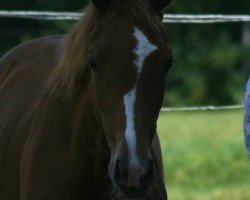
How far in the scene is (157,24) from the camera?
4.04 meters

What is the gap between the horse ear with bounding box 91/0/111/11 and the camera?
4.06 meters

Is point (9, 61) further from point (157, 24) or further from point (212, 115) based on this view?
point (212, 115)

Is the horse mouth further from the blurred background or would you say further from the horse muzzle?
the blurred background

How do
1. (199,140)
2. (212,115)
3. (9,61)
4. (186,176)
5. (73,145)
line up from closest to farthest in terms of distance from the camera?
1. (73,145)
2. (9,61)
3. (186,176)
4. (199,140)
5. (212,115)

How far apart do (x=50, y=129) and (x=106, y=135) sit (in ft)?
1.50

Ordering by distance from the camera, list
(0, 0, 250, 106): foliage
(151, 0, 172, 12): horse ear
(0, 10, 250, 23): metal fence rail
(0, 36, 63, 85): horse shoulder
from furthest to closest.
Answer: (0, 0, 250, 106): foliage < (0, 10, 250, 23): metal fence rail < (0, 36, 63, 85): horse shoulder < (151, 0, 172, 12): horse ear

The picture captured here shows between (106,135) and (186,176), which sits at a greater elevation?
(106,135)

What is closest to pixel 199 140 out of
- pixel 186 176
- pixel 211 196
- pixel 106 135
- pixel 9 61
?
pixel 186 176

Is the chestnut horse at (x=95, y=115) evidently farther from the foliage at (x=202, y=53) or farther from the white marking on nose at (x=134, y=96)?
the foliage at (x=202, y=53)

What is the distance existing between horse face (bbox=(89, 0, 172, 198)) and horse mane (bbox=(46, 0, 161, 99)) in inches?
1.3

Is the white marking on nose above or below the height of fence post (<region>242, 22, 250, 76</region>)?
above

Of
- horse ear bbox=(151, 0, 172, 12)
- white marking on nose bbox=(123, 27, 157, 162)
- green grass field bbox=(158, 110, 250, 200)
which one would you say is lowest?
green grass field bbox=(158, 110, 250, 200)

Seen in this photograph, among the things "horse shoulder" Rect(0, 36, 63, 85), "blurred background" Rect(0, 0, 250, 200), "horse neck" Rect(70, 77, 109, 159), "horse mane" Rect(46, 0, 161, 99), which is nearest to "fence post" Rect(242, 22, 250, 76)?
"blurred background" Rect(0, 0, 250, 200)

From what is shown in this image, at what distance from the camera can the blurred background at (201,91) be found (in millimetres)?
9398
